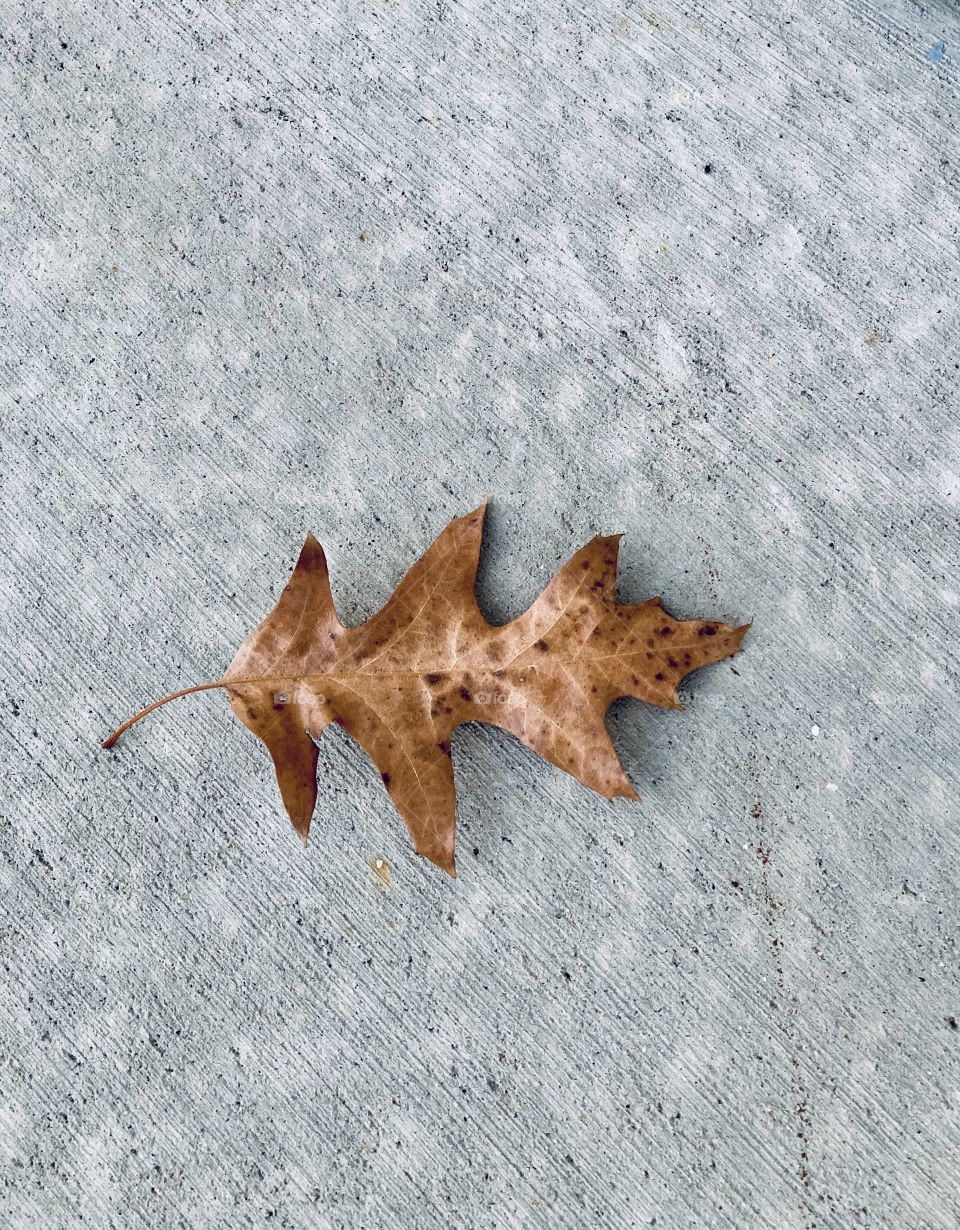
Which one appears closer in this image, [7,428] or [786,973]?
[786,973]

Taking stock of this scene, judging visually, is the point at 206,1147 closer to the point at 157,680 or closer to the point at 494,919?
the point at 494,919

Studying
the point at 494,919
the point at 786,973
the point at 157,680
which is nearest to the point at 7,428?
the point at 157,680

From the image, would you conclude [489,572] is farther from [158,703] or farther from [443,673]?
[158,703]

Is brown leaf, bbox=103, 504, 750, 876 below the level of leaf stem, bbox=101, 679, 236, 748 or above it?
above

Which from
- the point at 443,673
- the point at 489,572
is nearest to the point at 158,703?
the point at 443,673

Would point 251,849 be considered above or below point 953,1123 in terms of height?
below

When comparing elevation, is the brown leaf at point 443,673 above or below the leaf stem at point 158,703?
above
